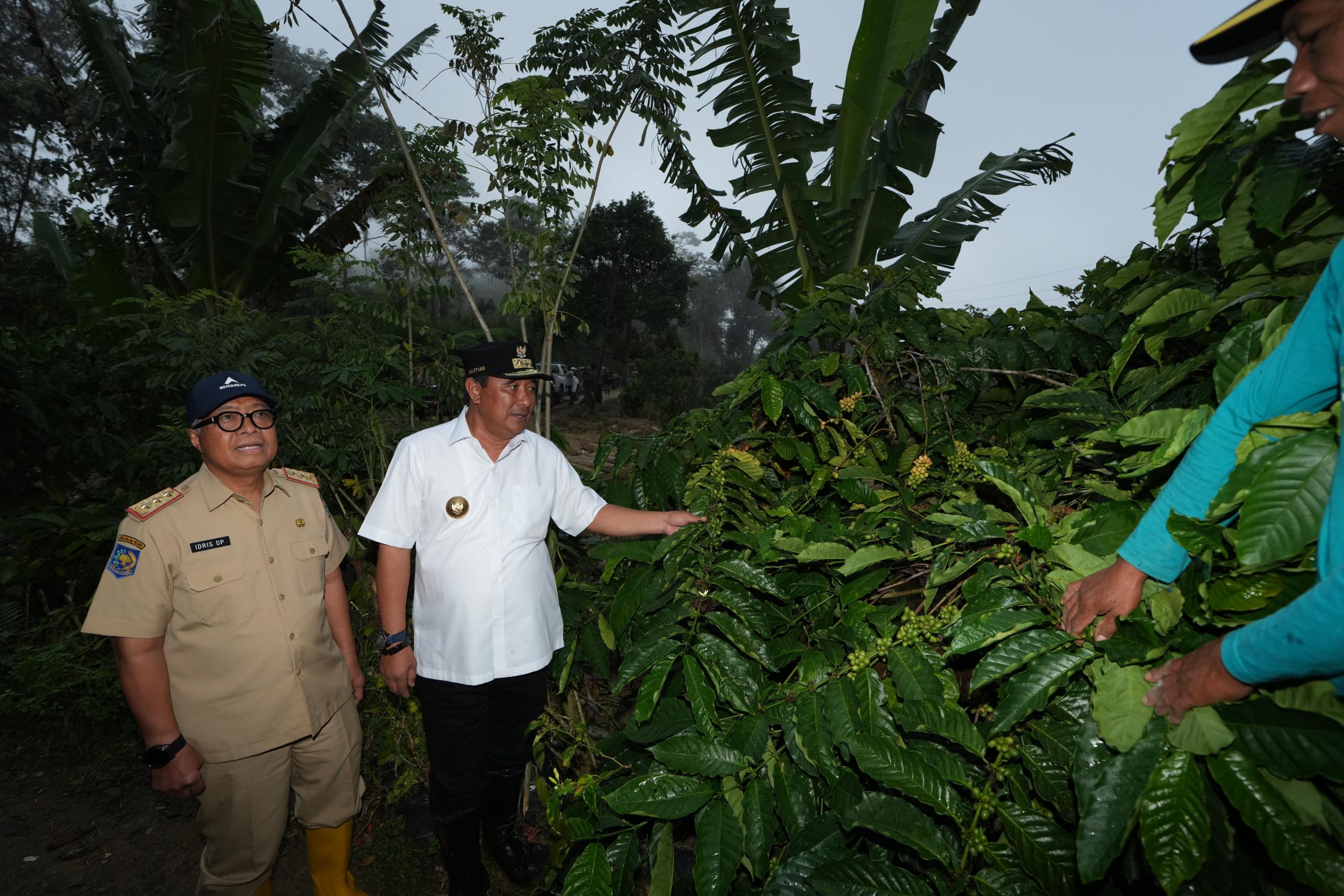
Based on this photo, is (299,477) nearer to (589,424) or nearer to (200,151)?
(200,151)

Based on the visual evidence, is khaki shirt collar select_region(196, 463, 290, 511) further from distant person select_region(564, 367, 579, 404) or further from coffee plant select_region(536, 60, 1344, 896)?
distant person select_region(564, 367, 579, 404)

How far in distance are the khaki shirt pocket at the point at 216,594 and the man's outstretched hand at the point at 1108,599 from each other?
7.44 feet

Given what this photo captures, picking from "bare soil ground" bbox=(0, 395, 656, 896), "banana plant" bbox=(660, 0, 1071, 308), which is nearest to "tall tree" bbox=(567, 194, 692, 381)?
"banana plant" bbox=(660, 0, 1071, 308)

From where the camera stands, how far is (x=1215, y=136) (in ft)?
4.12

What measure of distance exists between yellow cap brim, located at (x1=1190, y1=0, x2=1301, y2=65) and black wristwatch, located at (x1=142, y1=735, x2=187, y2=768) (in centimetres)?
290

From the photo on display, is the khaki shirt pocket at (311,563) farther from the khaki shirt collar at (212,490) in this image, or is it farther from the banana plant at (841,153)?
the banana plant at (841,153)

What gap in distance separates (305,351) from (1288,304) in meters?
3.88

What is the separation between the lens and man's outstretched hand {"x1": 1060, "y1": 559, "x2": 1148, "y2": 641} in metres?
1.05

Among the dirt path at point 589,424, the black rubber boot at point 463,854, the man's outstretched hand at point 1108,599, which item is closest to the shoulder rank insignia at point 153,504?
the black rubber boot at point 463,854

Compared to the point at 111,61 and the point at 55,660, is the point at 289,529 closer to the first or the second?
the point at 55,660

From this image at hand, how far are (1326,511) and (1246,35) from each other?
708 millimetres

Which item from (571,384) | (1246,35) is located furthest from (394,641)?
(571,384)

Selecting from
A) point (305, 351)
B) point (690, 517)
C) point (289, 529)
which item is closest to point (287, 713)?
point (289, 529)

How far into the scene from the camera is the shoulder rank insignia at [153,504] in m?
2.09
